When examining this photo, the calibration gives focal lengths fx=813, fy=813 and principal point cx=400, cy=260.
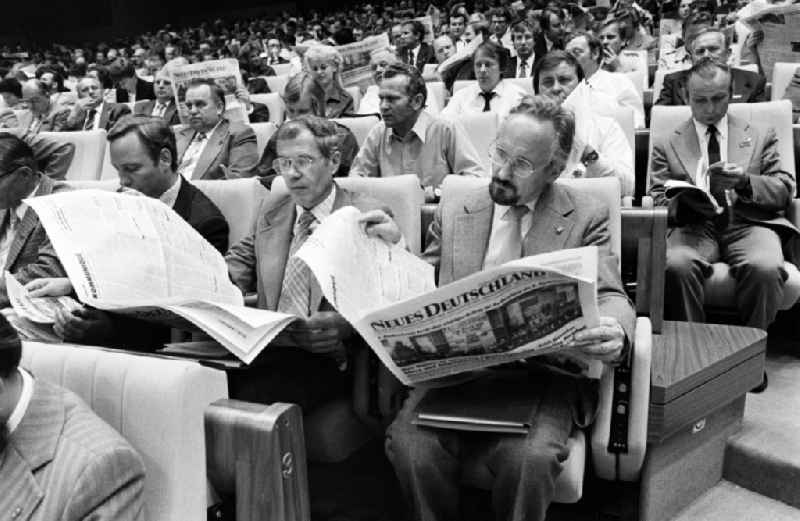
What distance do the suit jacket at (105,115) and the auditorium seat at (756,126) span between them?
3223mm

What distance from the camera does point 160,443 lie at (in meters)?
1.08

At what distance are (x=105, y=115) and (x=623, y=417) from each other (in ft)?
13.9

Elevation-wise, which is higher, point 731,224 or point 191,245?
point 191,245

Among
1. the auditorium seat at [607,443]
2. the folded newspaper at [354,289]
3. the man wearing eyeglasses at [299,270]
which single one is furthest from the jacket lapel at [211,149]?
the auditorium seat at [607,443]

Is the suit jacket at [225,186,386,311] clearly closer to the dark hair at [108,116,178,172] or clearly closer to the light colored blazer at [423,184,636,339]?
the light colored blazer at [423,184,636,339]

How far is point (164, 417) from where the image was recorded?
42.1 inches

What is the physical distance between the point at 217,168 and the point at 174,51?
22.8 ft

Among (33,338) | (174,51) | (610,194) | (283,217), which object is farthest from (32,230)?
(174,51)

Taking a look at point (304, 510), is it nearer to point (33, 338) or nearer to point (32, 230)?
point (33, 338)

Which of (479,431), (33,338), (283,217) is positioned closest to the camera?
(479,431)

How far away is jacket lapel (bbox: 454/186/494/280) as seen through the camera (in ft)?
5.40

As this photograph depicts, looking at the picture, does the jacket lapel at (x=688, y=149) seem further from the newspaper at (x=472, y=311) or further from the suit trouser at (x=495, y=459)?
the newspaper at (x=472, y=311)

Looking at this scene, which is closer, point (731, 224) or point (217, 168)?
point (731, 224)

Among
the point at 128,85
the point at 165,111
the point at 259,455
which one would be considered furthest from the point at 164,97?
the point at 259,455
